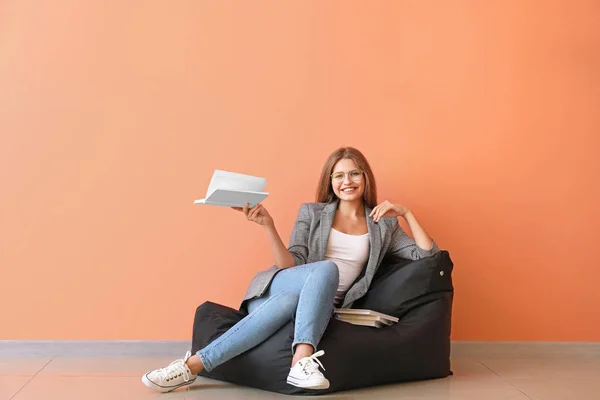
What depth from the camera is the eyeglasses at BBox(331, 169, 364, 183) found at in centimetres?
308

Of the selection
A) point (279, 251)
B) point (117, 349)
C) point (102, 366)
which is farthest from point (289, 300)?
point (117, 349)

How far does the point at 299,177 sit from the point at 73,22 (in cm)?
136

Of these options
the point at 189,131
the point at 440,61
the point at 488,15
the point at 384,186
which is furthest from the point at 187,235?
the point at 488,15

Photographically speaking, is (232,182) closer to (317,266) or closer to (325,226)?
(317,266)

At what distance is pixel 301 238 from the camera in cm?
304

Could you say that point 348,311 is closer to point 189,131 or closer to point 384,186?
point 384,186

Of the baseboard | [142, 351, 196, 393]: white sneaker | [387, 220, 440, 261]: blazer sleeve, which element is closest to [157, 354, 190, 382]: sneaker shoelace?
[142, 351, 196, 393]: white sneaker

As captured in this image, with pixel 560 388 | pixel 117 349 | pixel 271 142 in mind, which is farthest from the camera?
pixel 271 142

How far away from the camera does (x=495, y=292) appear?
3549 millimetres

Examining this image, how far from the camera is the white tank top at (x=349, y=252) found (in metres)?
3.05

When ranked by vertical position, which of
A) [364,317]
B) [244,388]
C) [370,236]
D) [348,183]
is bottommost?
[244,388]

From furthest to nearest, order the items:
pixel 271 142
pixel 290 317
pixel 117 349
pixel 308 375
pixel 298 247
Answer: pixel 271 142, pixel 117 349, pixel 298 247, pixel 290 317, pixel 308 375

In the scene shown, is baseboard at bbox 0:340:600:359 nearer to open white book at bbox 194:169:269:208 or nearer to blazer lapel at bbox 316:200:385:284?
blazer lapel at bbox 316:200:385:284

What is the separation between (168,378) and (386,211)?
119cm
